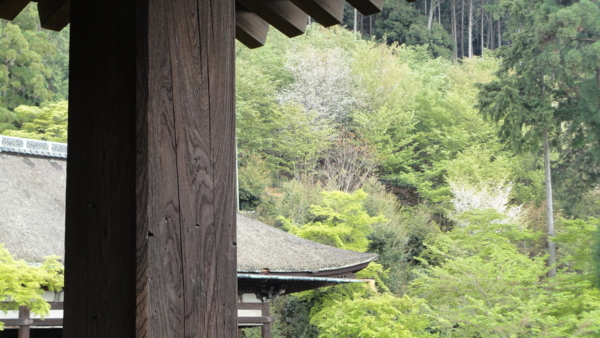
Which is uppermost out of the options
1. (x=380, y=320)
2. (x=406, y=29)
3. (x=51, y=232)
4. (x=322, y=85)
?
(x=406, y=29)

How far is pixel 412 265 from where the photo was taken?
17047 millimetres

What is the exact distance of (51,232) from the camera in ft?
25.2

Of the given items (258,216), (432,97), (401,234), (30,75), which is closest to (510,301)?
(401,234)

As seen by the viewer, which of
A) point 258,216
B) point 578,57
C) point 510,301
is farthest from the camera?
point 258,216

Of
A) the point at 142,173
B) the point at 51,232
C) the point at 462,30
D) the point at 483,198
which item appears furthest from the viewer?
the point at 462,30

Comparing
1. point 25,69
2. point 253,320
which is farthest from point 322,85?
point 253,320

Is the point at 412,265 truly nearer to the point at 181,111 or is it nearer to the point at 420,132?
the point at 420,132

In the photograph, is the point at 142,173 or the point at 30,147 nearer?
the point at 142,173

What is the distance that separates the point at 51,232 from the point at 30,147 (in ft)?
7.61

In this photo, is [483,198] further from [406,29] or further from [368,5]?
[368,5]

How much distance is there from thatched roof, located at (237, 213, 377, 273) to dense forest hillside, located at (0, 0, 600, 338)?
824mm

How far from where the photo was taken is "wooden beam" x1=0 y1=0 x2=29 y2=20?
1.36m

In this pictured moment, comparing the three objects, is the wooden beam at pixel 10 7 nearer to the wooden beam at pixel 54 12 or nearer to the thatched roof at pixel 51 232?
the wooden beam at pixel 54 12

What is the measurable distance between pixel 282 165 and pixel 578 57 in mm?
12085
